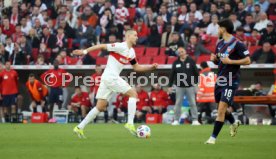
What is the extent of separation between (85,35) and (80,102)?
9.74 ft

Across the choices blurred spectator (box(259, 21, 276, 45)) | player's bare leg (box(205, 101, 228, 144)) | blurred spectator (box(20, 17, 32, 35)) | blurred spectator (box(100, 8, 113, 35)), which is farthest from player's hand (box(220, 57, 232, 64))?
blurred spectator (box(20, 17, 32, 35))

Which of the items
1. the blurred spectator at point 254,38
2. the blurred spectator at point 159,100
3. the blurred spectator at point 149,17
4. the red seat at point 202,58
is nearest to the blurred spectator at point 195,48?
the red seat at point 202,58

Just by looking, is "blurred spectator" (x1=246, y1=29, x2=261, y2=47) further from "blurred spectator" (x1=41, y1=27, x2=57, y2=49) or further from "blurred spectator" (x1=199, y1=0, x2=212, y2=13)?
"blurred spectator" (x1=41, y1=27, x2=57, y2=49)

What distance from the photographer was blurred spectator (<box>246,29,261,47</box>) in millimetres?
25870

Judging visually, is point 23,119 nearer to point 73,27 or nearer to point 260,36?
point 73,27

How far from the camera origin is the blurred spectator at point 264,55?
2500 centimetres

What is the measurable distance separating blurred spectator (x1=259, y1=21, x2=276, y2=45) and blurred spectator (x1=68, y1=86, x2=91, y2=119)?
22.2ft

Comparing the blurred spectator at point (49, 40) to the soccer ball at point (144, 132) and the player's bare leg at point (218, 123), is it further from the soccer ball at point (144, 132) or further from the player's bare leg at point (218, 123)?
the player's bare leg at point (218, 123)

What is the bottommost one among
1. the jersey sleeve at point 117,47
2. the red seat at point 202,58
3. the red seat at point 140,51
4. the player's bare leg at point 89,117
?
the player's bare leg at point 89,117

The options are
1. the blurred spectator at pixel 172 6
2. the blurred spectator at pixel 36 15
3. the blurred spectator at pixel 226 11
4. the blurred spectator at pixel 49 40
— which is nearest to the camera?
the blurred spectator at pixel 226 11

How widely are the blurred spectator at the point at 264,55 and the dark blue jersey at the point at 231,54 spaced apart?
37.7 ft

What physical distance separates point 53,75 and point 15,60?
221cm

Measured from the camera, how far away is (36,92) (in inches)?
1102

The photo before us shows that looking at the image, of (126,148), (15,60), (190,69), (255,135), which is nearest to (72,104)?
(15,60)
